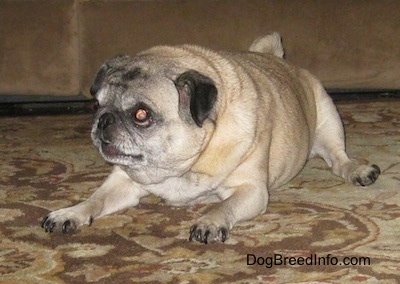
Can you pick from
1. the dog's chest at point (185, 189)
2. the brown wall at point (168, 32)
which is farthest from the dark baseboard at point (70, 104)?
the dog's chest at point (185, 189)

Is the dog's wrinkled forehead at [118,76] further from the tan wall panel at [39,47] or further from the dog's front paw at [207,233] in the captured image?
Answer: the tan wall panel at [39,47]

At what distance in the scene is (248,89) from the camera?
2.74 metres

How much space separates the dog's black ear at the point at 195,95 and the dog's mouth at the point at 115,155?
20 cm

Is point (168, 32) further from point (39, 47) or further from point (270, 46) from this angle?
point (270, 46)

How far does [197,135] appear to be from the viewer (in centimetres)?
253

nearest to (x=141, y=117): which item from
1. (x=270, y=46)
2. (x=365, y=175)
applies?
(x=365, y=175)

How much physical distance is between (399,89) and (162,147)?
2477 mm

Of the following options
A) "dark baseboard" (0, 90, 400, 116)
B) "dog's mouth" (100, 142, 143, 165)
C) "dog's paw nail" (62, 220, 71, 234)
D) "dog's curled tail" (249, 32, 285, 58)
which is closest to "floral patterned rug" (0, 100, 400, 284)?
"dog's paw nail" (62, 220, 71, 234)

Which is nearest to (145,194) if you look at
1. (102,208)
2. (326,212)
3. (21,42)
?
(102,208)

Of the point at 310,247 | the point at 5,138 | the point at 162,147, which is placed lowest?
the point at 5,138

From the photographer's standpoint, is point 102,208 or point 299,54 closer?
point 102,208

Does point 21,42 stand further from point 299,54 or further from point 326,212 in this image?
point 326,212

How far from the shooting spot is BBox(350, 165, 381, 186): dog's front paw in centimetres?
308

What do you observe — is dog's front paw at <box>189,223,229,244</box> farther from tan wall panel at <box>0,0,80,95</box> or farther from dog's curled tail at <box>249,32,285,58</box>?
tan wall panel at <box>0,0,80,95</box>
